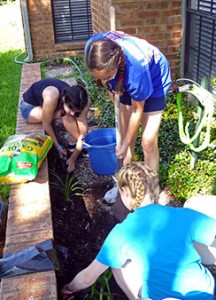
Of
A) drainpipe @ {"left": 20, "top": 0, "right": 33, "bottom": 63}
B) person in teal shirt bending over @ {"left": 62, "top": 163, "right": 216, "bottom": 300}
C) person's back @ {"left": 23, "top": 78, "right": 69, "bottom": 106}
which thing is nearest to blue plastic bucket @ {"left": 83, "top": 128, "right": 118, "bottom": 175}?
person's back @ {"left": 23, "top": 78, "right": 69, "bottom": 106}

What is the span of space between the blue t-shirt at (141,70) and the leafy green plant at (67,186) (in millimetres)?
1058

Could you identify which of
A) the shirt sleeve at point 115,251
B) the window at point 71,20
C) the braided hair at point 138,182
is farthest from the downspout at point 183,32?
the window at point 71,20

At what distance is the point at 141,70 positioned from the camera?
8.69 feet

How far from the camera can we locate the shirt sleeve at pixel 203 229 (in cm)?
181

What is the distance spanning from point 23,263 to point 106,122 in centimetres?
264

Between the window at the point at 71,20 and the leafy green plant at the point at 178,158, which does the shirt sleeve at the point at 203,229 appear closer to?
the leafy green plant at the point at 178,158

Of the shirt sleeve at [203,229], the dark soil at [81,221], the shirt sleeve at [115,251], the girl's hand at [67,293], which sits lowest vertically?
the dark soil at [81,221]

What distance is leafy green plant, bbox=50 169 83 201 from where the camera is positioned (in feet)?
11.4

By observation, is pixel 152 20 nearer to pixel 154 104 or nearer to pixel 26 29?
pixel 154 104

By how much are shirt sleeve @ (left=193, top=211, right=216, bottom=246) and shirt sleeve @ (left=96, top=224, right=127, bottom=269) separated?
338mm

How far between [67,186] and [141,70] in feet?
4.30

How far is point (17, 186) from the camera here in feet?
10.2

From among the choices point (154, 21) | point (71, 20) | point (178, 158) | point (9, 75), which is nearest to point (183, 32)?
point (154, 21)

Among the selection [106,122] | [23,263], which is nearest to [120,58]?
[23,263]
